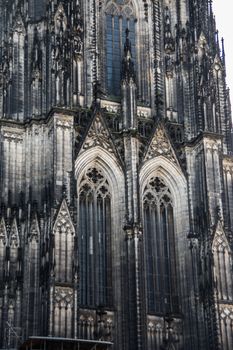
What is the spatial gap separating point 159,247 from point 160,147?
15.7 ft

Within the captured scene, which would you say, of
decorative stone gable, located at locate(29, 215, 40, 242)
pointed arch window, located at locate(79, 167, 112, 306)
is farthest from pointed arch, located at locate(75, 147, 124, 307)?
A: decorative stone gable, located at locate(29, 215, 40, 242)

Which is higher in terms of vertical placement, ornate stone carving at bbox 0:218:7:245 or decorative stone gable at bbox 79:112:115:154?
decorative stone gable at bbox 79:112:115:154

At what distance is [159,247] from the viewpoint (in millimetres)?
39000

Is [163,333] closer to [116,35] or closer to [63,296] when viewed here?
[63,296]

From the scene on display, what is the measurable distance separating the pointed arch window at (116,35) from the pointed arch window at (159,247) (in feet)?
17.9

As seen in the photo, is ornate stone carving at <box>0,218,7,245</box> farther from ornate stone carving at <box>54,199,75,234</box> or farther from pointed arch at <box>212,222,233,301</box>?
pointed arch at <box>212,222,233,301</box>

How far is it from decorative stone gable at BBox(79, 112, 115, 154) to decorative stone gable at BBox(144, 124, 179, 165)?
1.95m

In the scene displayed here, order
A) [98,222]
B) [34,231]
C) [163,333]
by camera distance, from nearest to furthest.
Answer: [34,231]
[163,333]
[98,222]

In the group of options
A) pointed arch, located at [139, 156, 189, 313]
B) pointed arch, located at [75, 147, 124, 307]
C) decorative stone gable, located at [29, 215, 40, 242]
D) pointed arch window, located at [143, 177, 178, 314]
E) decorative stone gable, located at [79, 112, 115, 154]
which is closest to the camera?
decorative stone gable, located at [29, 215, 40, 242]

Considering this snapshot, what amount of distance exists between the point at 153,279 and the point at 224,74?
1189 cm

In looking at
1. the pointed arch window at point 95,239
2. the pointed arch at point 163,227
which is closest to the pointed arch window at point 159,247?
the pointed arch at point 163,227

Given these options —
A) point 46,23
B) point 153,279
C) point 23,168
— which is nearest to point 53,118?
point 23,168

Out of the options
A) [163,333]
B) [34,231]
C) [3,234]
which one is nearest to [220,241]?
[163,333]

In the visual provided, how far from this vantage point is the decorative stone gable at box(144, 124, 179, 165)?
1583 inches
